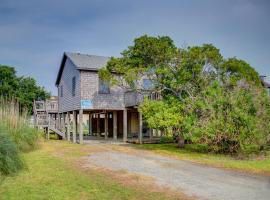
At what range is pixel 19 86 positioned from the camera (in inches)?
1587

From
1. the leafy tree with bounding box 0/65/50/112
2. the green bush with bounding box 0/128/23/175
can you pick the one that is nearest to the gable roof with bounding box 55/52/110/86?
the green bush with bounding box 0/128/23/175

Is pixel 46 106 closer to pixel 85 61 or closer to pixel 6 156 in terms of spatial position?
pixel 85 61

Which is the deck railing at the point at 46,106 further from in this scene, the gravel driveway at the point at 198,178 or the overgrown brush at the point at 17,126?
the gravel driveway at the point at 198,178

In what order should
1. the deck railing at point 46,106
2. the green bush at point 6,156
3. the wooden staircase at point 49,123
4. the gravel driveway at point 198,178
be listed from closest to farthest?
1. the gravel driveway at point 198,178
2. the green bush at point 6,156
3. the wooden staircase at point 49,123
4. the deck railing at point 46,106

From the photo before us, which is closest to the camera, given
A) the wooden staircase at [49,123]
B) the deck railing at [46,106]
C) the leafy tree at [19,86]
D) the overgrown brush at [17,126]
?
the overgrown brush at [17,126]

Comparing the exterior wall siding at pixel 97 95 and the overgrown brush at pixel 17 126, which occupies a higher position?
the exterior wall siding at pixel 97 95

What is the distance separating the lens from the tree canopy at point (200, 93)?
42.8ft

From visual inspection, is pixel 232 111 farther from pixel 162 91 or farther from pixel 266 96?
pixel 162 91

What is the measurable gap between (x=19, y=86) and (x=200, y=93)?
31.4m

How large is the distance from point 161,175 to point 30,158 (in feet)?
19.1

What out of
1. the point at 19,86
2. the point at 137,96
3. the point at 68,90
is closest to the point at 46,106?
the point at 68,90

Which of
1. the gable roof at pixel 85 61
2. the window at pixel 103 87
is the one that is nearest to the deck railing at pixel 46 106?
the gable roof at pixel 85 61

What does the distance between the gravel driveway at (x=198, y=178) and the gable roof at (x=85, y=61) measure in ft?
31.4

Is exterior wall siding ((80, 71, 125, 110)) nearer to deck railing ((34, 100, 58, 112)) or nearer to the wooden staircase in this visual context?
the wooden staircase
